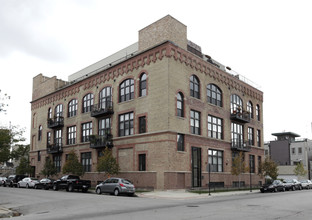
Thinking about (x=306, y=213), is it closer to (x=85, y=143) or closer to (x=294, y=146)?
(x=85, y=143)

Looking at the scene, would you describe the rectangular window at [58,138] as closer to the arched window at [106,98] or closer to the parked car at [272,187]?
the arched window at [106,98]

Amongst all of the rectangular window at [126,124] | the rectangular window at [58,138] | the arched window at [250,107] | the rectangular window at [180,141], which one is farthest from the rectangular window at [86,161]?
the arched window at [250,107]

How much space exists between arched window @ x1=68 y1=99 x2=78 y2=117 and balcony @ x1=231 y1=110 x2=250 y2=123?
21611 mm

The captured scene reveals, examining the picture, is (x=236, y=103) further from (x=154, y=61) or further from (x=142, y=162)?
(x=142, y=162)

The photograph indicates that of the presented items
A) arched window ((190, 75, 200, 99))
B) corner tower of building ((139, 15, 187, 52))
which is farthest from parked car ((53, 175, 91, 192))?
corner tower of building ((139, 15, 187, 52))

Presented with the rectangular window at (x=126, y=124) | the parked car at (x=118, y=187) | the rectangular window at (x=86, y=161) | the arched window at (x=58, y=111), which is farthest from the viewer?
the arched window at (x=58, y=111)

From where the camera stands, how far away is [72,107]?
46688mm

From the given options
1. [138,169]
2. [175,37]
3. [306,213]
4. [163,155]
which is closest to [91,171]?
[138,169]

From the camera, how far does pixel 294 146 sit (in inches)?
3191

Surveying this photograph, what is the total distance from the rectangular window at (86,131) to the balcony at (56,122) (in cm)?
551

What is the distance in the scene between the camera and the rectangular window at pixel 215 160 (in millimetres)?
36794

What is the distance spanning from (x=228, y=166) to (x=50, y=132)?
2804 cm

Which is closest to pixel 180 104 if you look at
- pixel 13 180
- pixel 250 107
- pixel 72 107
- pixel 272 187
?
pixel 272 187

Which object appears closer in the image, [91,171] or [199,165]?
[199,165]
